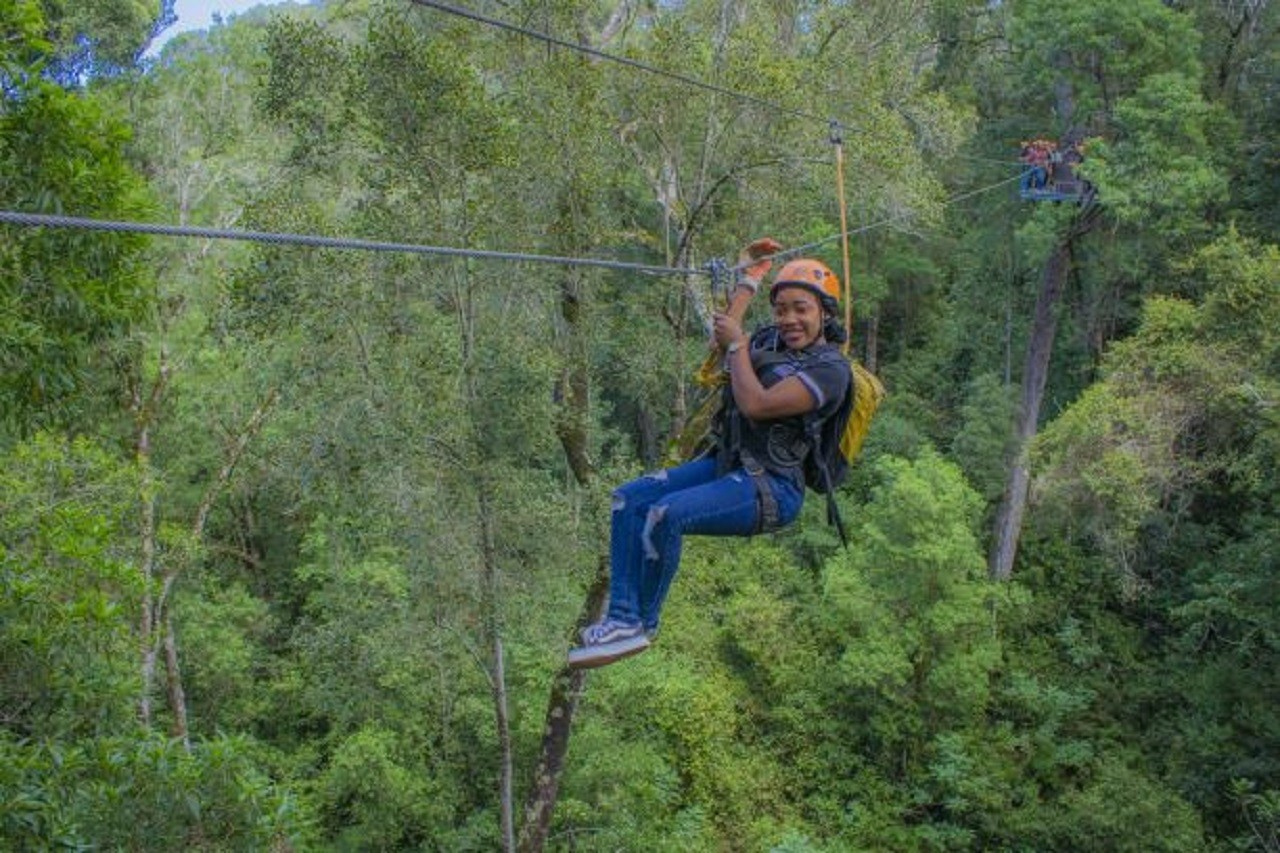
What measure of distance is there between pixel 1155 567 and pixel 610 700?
24.9ft

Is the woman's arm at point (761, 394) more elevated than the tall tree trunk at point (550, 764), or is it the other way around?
the woman's arm at point (761, 394)

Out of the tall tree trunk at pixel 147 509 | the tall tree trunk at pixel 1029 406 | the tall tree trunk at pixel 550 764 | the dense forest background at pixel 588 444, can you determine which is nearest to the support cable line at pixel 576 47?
the dense forest background at pixel 588 444

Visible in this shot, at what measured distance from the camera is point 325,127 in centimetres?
691

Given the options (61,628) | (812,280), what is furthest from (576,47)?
(61,628)

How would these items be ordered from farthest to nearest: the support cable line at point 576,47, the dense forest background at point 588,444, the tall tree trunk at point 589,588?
the tall tree trunk at point 589,588 < the dense forest background at point 588,444 < the support cable line at point 576,47

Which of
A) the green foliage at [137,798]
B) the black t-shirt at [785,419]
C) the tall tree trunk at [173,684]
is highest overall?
the black t-shirt at [785,419]

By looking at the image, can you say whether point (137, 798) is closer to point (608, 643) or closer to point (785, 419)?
point (608, 643)

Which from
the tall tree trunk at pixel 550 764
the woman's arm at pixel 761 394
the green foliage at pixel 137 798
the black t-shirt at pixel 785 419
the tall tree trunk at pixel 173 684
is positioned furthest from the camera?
the tall tree trunk at pixel 173 684

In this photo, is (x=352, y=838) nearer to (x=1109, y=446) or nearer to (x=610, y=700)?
(x=610, y=700)

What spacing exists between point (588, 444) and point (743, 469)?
19.2 ft

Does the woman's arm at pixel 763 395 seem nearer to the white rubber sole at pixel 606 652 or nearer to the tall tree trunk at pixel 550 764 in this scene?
the white rubber sole at pixel 606 652

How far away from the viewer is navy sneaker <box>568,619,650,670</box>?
317 centimetres

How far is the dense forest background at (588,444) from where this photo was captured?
473 centimetres

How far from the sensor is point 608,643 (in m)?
3.18
